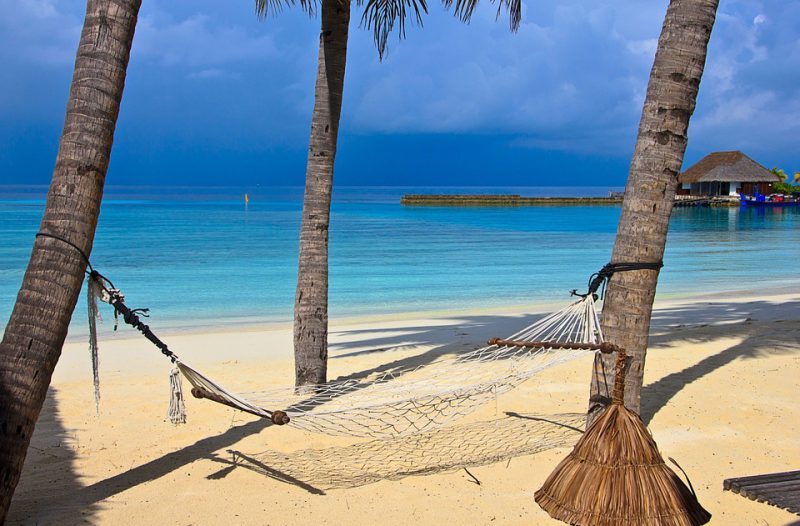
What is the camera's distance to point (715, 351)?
606cm

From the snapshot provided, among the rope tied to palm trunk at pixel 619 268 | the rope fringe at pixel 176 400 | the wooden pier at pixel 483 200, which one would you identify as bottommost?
the rope fringe at pixel 176 400

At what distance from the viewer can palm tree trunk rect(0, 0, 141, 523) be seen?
2.68 metres

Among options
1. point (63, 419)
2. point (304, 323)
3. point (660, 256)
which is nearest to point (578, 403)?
point (660, 256)

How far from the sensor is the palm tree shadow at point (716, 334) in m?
4.93

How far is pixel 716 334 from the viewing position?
6910mm

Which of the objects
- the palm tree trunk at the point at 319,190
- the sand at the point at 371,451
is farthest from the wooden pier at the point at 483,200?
the palm tree trunk at the point at 319,190

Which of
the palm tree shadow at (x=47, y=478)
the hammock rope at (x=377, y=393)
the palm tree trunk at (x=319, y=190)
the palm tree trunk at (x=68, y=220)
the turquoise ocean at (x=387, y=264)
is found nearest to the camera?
the palm tree trunk at (x=68, y=220)

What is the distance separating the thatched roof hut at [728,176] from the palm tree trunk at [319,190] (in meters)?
44.2

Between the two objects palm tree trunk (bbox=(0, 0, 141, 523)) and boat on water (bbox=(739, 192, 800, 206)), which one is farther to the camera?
boat on water (bbox=(739, 192, 800, 206))

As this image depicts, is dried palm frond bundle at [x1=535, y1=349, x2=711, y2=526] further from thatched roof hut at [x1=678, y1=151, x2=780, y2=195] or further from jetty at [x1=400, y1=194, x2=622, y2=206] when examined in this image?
jetty at [x1=400, y1=194, x2=622, y2=206]

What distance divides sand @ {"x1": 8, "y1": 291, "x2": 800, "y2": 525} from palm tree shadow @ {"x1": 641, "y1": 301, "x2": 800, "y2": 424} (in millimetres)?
32

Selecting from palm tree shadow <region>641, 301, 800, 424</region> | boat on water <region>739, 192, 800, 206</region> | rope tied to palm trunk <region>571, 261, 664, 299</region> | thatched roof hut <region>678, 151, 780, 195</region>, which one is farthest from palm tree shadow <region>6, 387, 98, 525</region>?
boat on water <region>739, 192, 800, 206</region>

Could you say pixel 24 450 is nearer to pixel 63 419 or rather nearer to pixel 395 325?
pixel 63 419

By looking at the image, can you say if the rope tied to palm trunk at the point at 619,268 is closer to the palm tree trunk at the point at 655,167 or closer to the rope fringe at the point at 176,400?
the palm tree trunk at the point at 655,167
